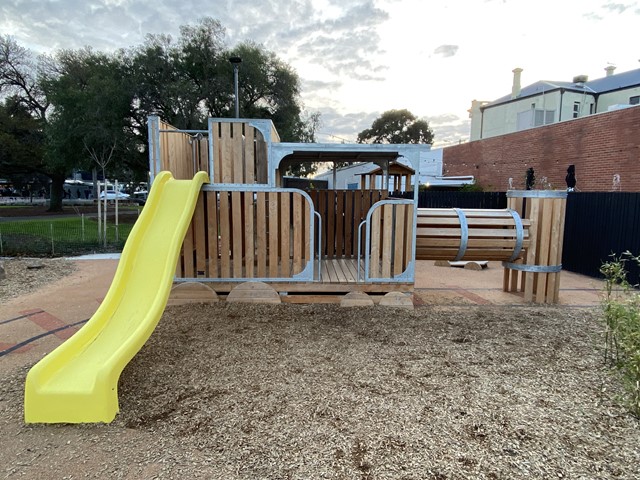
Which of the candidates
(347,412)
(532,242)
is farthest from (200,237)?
(532,242)

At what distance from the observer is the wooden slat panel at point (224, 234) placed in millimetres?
5234

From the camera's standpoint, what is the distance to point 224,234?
529 cm

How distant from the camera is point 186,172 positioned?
6.16 metres

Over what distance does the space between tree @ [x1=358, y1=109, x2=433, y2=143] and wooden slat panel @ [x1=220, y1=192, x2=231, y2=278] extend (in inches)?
1732

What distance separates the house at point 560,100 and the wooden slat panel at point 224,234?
896 inches

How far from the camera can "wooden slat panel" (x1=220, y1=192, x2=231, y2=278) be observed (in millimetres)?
5234

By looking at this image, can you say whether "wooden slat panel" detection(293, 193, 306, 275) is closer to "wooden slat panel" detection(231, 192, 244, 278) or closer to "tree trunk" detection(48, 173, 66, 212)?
"wooden slat panel" detection(231, 192, 244, 278)

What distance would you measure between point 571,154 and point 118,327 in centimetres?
1620

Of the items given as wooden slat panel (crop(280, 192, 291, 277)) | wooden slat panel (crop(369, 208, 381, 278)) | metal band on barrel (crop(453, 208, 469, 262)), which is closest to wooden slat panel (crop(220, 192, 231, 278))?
wooden slat panel (crop(280, 192, 291, 277))

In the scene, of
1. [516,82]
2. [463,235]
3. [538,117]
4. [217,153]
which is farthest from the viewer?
[516,82]

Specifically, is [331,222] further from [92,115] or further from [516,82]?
[516,82]

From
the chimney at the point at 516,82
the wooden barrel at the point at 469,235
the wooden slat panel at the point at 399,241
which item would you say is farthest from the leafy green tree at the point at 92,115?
the chimney at the point at 516,82

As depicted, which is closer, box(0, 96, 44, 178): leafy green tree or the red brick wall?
the red brick wall

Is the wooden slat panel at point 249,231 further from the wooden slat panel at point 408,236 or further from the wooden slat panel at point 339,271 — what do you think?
the wooden slat panel at point 408,236
